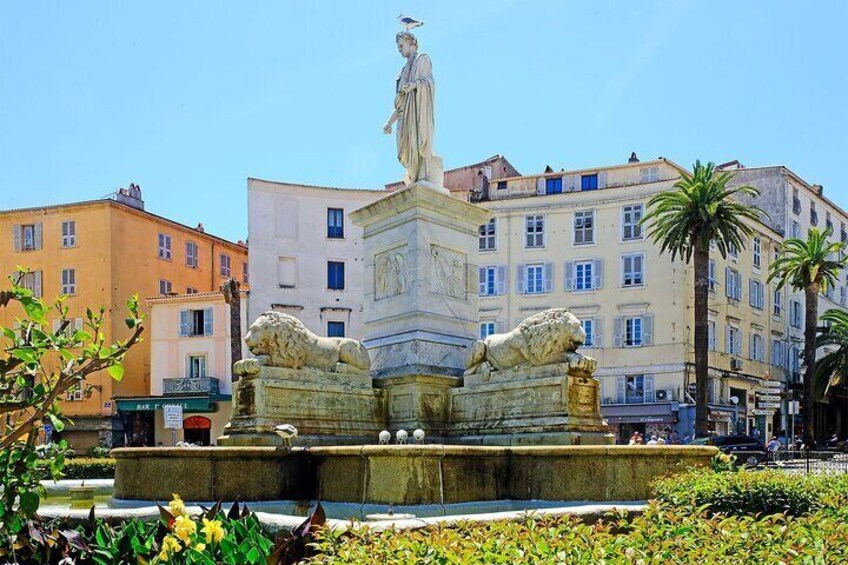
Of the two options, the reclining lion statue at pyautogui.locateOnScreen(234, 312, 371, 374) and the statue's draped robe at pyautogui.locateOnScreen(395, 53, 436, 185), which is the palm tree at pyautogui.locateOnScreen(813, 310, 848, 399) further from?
the reclining lion statue at pyautogui.locateOnScreen(234, 312, 371, 374)

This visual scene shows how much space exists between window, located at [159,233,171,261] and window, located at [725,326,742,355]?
33.5 m

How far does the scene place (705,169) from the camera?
46.6 m

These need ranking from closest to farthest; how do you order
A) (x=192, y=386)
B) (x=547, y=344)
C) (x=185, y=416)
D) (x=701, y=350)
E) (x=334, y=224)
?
(x=547, y=344), (x=701, y=350), (x=192, y=386), (x=185, y=416), (x=334, y=224)

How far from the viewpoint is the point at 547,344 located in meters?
12.5

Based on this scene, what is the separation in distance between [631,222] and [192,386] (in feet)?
84.9

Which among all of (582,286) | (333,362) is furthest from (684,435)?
(333,362)

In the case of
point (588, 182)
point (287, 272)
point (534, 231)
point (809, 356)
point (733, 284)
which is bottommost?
point (809, 356)

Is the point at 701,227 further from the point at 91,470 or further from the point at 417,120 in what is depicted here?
the point at 91,470

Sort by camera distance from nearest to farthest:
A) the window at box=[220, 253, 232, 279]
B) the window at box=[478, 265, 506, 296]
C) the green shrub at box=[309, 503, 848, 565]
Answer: the green shrub at box=[309, 503, 848, 565] → the window at box=[478, 265, 506, 296] → the window at box=[220, 253, 232, 279]

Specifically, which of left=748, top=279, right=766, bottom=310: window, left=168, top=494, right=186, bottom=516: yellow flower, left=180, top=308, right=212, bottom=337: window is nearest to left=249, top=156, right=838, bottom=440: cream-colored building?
left=748, top=279, right=766, bottom=310: window

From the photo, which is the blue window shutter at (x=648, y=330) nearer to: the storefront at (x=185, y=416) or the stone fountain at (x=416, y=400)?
the storefront at (x=185, y=416)

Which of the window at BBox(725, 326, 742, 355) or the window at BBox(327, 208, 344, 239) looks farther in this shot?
the window at BBox(725, 326, 742, 355)

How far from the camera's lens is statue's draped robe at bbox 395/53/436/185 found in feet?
50.6

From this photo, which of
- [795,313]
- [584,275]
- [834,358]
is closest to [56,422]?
[584,275]
